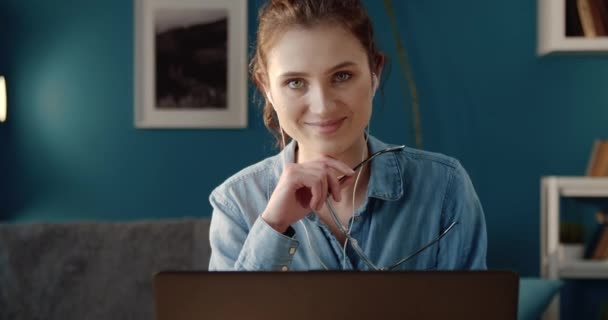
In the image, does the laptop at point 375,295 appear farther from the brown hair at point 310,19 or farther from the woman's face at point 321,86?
the brown hair at point 310,19

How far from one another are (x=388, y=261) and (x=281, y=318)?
0.62 m

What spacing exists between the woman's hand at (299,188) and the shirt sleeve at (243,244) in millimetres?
21

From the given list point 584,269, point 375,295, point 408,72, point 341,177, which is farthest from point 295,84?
point 584,269

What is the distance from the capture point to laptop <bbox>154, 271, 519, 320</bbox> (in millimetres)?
758

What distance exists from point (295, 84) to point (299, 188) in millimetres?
202

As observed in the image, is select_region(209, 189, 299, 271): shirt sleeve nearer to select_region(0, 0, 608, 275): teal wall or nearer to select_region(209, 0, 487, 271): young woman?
select_region(209, 0, 487, 271): young woman

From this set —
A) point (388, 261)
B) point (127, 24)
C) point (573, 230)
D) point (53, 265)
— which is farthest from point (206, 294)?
point (127, 24)

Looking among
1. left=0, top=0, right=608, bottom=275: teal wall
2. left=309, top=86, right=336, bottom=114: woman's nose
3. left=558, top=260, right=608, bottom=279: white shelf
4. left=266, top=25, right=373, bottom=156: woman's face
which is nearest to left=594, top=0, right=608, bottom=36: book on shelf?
left=0, top=0, right=608, bottom=275: teal wall

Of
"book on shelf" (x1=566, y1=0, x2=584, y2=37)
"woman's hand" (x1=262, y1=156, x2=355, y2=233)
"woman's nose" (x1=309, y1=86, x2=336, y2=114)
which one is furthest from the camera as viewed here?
"book on shelf" (x1=566, y1=0, x2=584, y2=37)

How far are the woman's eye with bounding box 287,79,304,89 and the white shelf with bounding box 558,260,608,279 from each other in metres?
2.11

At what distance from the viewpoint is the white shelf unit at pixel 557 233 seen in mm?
2992

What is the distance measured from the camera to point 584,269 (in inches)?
118

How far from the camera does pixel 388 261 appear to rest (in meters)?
1.36

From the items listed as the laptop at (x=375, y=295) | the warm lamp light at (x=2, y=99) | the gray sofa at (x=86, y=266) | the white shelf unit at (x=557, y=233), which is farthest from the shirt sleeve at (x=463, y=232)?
the warm lamp light at (x=2, y=99)
